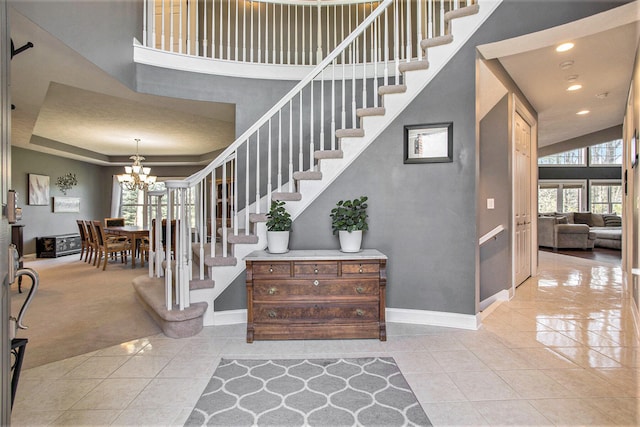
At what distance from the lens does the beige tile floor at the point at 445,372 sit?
5.76ft

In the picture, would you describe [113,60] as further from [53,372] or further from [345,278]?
[345,278]

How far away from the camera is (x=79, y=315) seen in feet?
11.1

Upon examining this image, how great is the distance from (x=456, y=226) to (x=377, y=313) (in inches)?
42.9

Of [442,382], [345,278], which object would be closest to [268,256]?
[345,278]

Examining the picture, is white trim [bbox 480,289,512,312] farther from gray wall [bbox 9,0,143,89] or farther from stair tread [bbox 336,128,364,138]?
gray wall [bbox 9,0,143,89]

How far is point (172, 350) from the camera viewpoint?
255 cm

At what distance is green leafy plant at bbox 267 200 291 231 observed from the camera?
2.95m

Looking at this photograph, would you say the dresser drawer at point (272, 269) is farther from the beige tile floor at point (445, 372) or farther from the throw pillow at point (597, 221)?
the throw pillow at point (597, 221)

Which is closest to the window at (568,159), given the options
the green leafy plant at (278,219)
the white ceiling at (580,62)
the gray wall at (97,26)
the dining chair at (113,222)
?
the white ceiling at (580,62)

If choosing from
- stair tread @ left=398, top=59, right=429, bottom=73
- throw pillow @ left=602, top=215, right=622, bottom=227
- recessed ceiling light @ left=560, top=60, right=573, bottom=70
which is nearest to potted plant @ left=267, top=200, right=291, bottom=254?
stair tread @ left=398, top=59, right=429, bottom=73

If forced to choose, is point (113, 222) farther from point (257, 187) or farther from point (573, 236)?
point (573, 236)

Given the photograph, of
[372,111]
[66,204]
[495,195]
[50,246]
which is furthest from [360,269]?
[66,204]

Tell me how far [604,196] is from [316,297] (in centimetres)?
1353

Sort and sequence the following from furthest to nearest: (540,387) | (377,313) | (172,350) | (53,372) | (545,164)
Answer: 1. (545,164)
2. (377,313)
3. (172,350)
4. (53,372)
5. (540,387)
